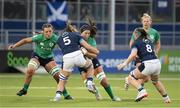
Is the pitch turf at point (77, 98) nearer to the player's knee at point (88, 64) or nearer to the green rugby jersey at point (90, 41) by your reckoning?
the player's knee at point (88, 64)

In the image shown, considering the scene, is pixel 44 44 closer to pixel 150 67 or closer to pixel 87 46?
pixel 87 46

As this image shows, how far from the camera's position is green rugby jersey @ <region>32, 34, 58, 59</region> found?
1923cm

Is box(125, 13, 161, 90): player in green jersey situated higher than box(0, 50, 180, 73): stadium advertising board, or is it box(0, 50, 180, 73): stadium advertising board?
box(125, 13, 161, 90): player in green jersey

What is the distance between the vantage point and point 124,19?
155ft

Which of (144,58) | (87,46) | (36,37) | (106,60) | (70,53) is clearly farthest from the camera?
(106,60)

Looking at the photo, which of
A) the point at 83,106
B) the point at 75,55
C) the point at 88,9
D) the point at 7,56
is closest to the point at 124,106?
the point at 83,106

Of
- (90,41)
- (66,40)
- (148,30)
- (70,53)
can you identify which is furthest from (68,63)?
(148,30)

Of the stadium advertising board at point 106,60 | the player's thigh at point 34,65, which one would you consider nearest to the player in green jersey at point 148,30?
the player's thigh at point 34,65

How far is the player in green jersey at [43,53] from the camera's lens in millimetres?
19062

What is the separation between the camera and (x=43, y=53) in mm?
19641

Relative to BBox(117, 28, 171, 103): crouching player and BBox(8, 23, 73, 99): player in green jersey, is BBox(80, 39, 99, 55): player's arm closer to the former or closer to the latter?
BBox(117, 28, 171, 103): crouching player

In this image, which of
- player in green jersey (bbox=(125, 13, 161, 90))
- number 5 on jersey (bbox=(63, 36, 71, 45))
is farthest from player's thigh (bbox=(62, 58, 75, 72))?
player in green jersey (bbox=(125, 13, 161, 90))

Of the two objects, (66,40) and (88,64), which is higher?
(66,40)

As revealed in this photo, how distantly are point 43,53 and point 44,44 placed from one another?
0.36m
